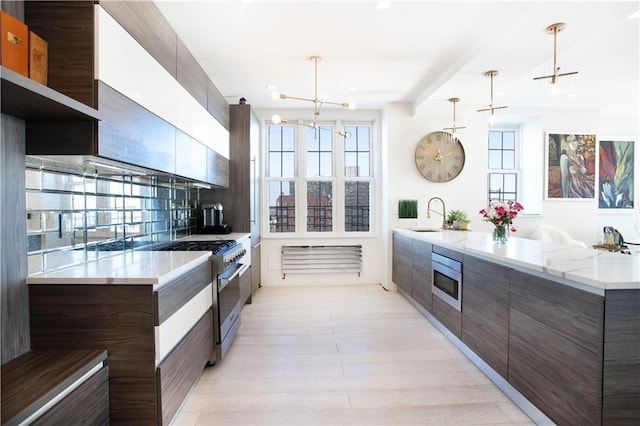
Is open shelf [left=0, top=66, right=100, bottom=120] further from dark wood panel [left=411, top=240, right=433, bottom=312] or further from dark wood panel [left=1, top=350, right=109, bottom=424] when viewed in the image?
dark wood panel [left=411, top=240, right=433, bottom=312]

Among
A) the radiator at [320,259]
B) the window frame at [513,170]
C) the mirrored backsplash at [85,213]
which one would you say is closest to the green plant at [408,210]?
the radiator at [320,259]

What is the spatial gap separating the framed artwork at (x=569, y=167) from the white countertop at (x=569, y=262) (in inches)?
114

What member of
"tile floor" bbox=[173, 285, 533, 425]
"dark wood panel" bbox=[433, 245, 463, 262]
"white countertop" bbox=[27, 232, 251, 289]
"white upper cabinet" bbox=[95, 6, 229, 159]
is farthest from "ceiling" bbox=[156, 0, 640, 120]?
"tile floor" bbox=[173, 285, 533, 425]

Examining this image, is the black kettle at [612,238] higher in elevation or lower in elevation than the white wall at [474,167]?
lower

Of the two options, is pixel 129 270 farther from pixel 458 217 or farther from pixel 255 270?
pixel 458 217

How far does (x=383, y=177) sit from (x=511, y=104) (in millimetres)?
2071

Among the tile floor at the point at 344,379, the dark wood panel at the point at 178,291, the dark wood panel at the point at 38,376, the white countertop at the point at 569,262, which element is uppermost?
the white countertop at the point at 569,262

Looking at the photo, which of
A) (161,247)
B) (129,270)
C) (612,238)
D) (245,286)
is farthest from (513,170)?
(129,270)

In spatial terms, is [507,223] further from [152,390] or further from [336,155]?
[336,155]

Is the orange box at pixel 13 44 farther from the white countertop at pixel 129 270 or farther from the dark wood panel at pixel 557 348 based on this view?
the dark wood panel at pixel 557 348

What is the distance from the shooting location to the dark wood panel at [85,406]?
1.17 metres

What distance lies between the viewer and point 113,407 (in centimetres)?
151

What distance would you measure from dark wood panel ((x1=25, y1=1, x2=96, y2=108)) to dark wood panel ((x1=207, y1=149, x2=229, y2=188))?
1.68 meters

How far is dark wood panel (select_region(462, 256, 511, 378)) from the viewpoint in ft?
6.75
